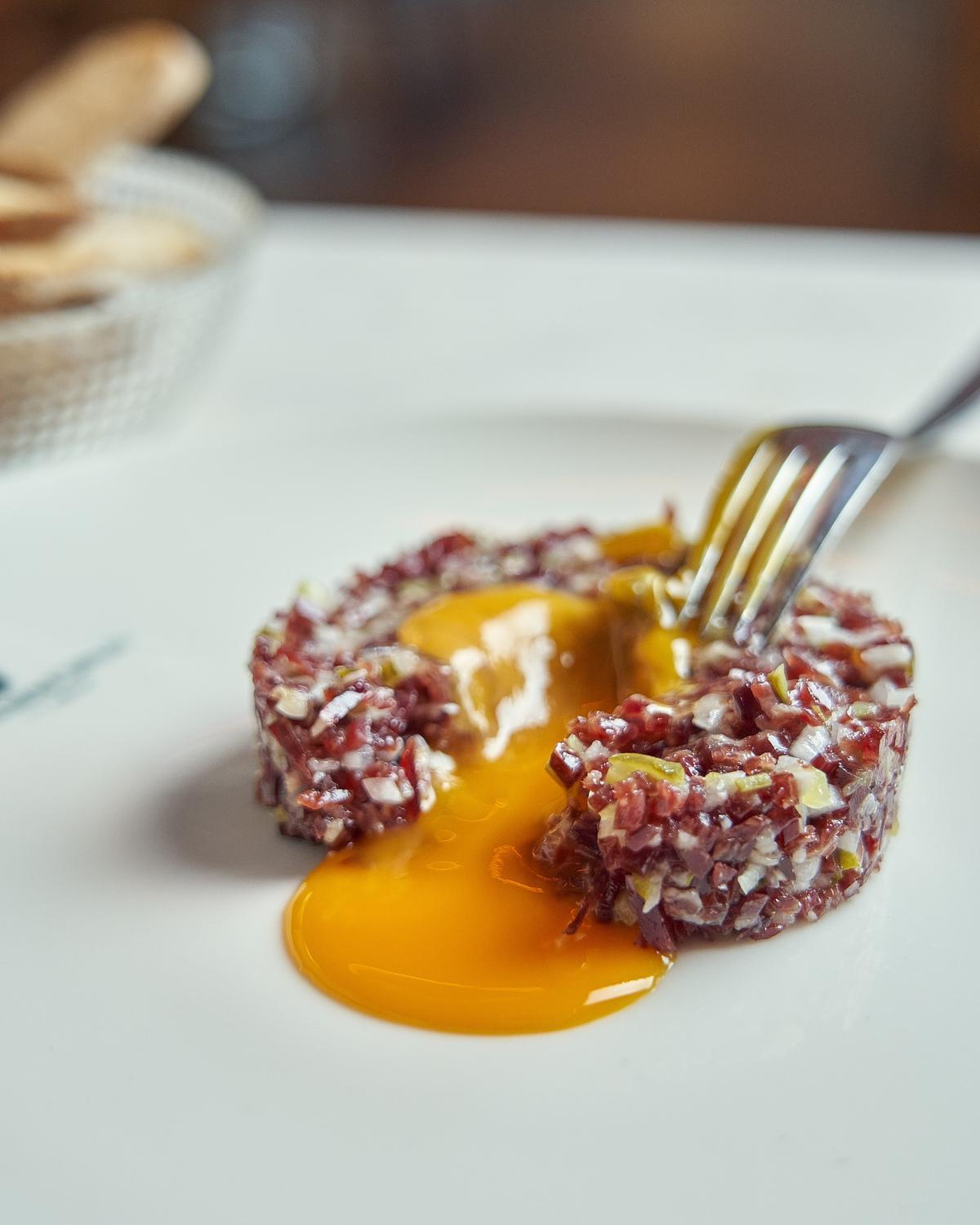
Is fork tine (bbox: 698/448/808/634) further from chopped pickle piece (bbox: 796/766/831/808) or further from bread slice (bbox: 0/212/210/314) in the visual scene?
bread slice (bbox: 0/212/210/314)

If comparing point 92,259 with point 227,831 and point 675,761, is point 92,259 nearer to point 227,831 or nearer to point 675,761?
point 227,831

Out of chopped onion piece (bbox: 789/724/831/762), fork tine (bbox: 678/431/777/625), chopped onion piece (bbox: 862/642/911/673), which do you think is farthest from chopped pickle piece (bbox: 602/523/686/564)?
chopped onion piece (bbox: 789/724/831/762)

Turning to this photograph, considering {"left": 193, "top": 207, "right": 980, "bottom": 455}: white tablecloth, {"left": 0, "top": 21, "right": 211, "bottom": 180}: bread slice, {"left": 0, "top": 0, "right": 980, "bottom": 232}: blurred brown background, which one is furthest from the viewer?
{"left": 0, "top": 0, "right": 980, "bottom": 232}: blurred brown background

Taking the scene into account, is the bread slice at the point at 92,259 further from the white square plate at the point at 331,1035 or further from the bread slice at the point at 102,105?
the white square plate at the point at 331,1035

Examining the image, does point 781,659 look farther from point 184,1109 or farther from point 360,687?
point 184,1109

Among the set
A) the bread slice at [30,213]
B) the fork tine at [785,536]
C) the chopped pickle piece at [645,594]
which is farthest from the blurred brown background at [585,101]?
the chopped pickle piece at [645,594]

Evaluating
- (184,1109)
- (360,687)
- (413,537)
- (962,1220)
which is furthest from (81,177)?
(962,1220)
